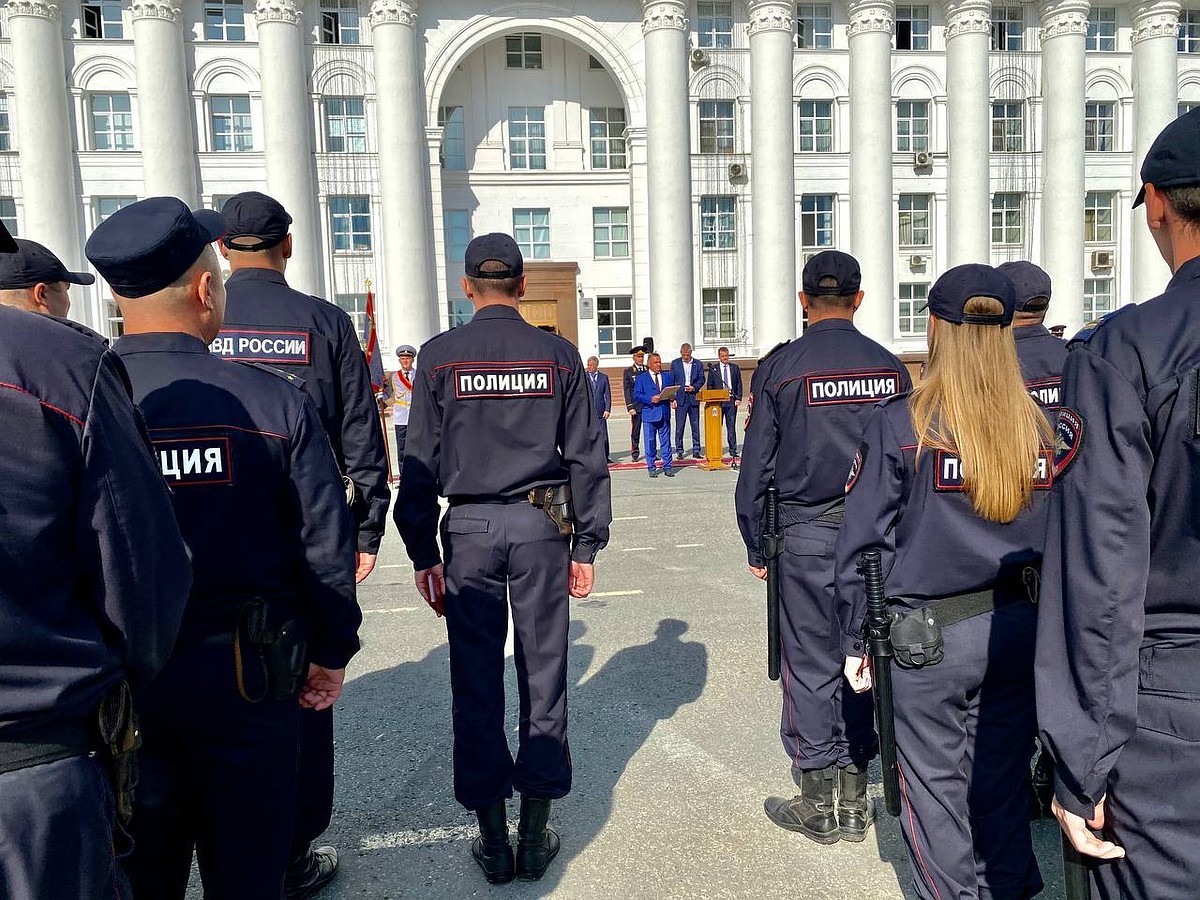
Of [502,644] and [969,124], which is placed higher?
[969,124]

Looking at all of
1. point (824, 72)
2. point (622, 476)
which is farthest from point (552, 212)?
point (622, 476)

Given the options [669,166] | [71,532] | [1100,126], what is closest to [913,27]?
[1100,126]

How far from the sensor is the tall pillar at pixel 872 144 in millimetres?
28578

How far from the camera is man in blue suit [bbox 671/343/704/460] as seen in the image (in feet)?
53.6

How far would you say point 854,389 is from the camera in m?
3.53

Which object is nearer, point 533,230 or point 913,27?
point 533,230

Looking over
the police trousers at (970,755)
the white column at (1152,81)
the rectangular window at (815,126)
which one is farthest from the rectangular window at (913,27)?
the police trousers at (970,755)

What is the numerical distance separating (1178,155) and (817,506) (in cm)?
205

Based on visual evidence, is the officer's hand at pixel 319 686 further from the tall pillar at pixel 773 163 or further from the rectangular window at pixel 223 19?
the rectangular window at pixel 223 19

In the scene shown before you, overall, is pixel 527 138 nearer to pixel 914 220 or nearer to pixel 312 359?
pixel 914 220

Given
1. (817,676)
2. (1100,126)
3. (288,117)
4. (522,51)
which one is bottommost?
(817,676)

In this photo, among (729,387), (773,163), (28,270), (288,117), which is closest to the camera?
(28,270)

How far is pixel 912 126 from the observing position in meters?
29.7

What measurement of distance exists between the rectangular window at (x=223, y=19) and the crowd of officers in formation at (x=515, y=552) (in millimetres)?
27124
